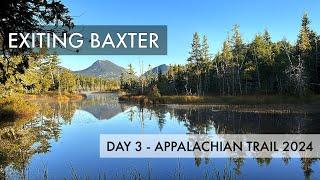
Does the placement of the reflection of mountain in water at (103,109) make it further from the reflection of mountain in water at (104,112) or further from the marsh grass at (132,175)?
the marsh grass at (132,175)

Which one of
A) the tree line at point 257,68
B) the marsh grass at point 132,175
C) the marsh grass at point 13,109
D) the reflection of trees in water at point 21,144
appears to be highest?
the tree line at point 257,68

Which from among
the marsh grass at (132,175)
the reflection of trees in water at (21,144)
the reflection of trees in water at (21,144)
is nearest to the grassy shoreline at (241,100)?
the reflection of trees in water at (21,144)

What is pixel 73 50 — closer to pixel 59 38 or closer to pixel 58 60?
pixel 59 38

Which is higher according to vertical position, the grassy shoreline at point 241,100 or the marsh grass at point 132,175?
the grassy shoreline at point 241,100

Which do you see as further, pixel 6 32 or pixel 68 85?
pixel 68 85

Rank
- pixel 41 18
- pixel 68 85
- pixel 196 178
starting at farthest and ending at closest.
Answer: pixel 68 85
pixel 196 178
pixel 41 18

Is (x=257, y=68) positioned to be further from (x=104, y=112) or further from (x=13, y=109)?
(x=13, y=109)

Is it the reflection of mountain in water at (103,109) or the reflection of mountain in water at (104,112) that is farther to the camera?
the reflection of mountain in water at (103,109)

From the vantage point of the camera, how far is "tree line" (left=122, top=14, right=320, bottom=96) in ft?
221

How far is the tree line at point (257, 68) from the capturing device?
6736cm

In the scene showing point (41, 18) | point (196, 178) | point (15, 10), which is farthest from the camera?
point (196, 178)

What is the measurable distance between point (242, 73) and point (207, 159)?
63870 mm

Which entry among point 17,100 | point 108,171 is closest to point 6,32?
point 108,171

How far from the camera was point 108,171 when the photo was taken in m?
15.6
